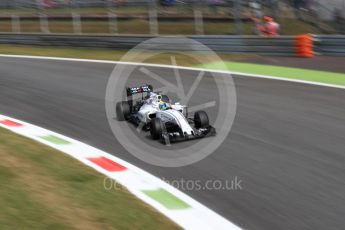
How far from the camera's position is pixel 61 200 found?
5109 millimetres

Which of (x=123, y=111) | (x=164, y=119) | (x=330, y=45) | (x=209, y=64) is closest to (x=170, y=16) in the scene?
(x=209, y=64)

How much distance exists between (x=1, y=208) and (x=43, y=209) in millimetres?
373

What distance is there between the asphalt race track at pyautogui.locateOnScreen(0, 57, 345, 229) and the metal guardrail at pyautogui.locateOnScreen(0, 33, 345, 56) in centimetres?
399

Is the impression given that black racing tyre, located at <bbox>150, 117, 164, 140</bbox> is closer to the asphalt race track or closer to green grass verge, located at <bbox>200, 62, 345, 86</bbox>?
the asphalt race track

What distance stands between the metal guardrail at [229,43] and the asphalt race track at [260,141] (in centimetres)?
399

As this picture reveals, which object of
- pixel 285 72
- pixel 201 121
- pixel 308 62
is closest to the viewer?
pixel 201 121

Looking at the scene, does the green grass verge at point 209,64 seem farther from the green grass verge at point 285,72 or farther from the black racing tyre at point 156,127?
the black racing tyre at point 156,127

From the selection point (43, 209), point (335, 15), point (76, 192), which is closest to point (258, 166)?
point (76, 192)

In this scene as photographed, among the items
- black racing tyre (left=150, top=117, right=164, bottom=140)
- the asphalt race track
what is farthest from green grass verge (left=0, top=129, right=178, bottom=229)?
black racing tyre (left=150, top=117, right=164, bottom=140)

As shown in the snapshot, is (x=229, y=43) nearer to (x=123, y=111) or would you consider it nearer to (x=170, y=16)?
(x=170, y=16)

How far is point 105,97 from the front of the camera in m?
11.0

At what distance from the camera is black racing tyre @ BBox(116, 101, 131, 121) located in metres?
8.75

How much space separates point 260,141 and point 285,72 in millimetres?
6672

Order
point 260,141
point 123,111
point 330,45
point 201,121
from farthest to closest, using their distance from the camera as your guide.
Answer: point 330,45 → point 123,111 → point 201,121 → point 260,141
